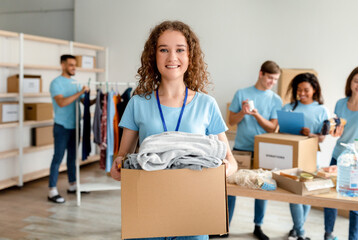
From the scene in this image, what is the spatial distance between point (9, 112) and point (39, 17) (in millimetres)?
3003

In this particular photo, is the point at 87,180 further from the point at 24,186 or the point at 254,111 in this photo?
the point at 254,111

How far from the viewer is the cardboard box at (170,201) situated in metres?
1.17

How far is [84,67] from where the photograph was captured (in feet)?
17.6

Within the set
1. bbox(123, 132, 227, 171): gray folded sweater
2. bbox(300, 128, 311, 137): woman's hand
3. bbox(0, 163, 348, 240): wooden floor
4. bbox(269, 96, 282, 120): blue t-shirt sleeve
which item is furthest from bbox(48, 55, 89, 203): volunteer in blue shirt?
bbox(123, 132, 227, 171): gray folded sweater

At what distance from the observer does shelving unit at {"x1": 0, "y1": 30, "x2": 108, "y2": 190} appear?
418cm

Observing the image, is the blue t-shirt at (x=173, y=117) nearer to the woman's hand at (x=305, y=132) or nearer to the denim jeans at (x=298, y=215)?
the woman's hand at (x=305, y=132)

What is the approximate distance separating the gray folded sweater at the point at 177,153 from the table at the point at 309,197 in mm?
812

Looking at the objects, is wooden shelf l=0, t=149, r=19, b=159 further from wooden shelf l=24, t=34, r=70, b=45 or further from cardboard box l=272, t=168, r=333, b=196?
cardboard box l=272, t=168, r=333, b=196

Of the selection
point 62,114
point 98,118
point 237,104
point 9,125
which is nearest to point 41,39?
point 9,125

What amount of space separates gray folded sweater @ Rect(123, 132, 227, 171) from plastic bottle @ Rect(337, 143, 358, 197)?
0.99m

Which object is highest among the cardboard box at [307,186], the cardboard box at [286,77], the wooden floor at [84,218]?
the cardboard box at [286,77]

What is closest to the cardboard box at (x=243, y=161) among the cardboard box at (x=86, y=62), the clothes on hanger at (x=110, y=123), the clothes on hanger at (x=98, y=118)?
the clothes on hanger at (x=110, y=123)

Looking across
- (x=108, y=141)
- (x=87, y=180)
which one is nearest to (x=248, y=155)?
(x=108, y=141)

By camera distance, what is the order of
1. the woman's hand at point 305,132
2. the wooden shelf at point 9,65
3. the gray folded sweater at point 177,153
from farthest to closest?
the wooden shelf at point 9,65, the woman's hand at point 305,132, the gray folded sweater at point 177,153
